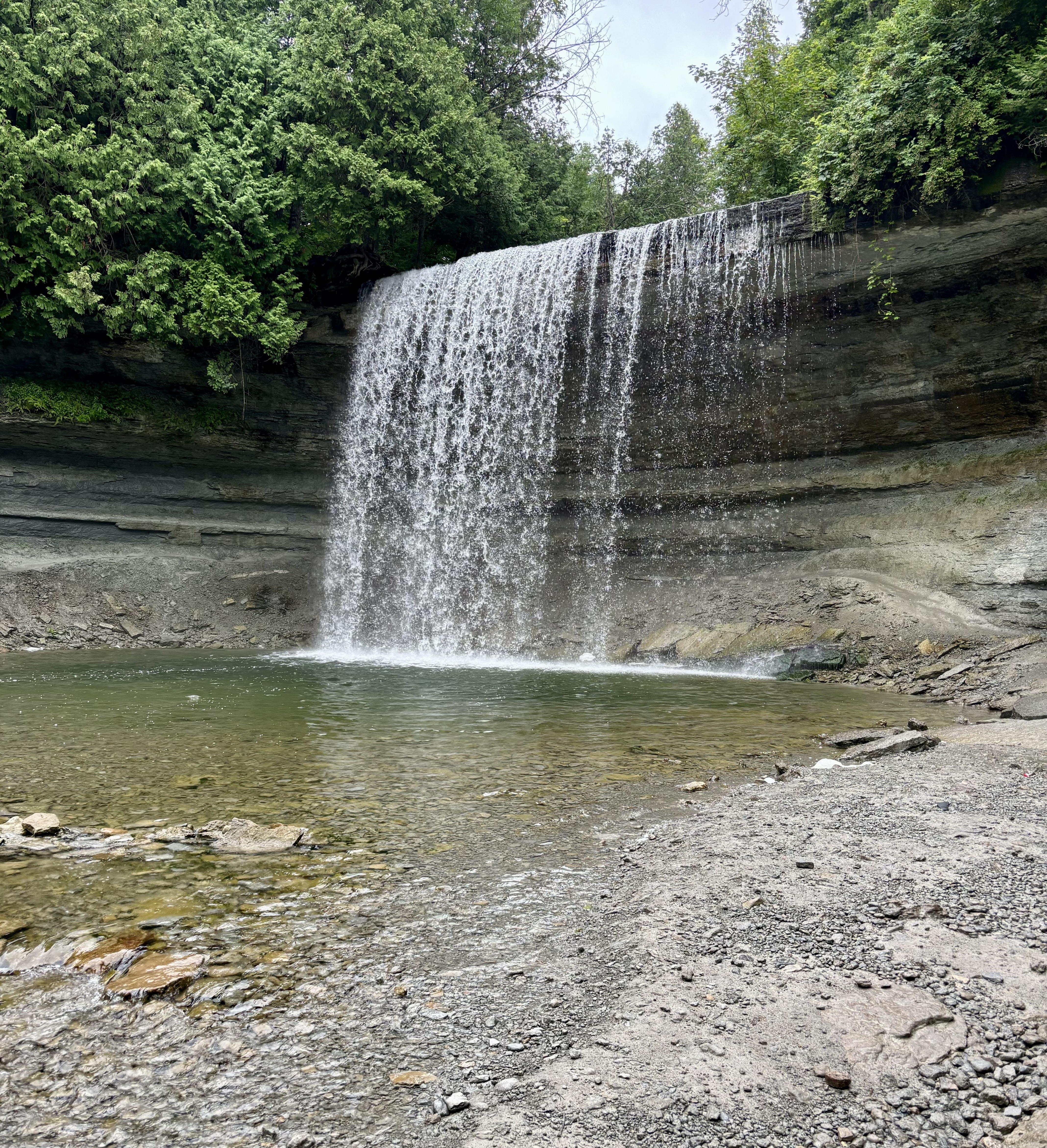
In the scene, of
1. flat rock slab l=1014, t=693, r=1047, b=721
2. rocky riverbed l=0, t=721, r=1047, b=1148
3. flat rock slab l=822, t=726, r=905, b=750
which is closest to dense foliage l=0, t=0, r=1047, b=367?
flat rock slab l=1014, t=693, r=1047, b=721

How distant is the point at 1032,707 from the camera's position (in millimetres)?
7496

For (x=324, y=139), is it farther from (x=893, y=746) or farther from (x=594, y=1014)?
(x=594, y=1014)

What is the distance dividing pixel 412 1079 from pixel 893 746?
193 inches

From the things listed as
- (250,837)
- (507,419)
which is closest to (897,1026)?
(250,837)

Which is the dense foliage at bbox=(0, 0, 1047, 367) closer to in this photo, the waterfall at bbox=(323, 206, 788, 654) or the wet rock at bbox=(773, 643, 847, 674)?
the waterfall at bbox=(323, 206, 788, 654)

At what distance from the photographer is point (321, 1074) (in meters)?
1.98

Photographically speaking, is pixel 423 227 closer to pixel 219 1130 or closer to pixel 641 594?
pixel 641 594

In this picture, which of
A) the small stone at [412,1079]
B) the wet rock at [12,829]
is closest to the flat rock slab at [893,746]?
the small stone at [412,1079]

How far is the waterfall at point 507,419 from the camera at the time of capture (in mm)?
15070

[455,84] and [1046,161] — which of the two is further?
[455,84]

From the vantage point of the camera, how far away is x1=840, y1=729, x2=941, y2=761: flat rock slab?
18.4 ft

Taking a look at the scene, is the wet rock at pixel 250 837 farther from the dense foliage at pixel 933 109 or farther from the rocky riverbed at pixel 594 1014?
the dense foliage at pixel 933 109

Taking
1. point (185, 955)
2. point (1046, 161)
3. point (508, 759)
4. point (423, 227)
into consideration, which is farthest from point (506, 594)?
point (185, 955)

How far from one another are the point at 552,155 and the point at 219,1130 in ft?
81.7
